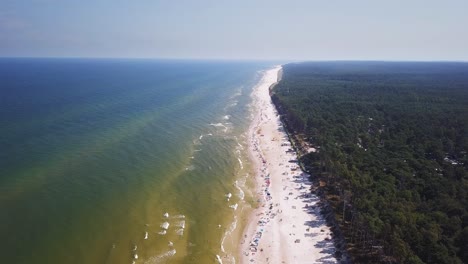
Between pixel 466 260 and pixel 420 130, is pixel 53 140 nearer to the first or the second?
pixel 466 260

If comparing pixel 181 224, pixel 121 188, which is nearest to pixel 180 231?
pixel 181 224

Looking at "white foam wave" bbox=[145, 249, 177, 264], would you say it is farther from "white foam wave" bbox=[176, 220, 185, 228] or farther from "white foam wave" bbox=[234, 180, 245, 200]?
"white foam wave" bbox=[234, 180, 245, 200]

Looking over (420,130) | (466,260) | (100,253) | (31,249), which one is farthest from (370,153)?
(31,249)

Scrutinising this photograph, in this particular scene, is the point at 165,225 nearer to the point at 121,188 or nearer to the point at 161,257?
the point at 161,257

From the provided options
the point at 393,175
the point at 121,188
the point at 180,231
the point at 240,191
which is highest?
the point at 393,175

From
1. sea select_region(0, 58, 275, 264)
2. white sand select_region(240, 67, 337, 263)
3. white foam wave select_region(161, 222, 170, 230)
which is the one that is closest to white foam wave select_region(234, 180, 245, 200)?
sea select_region(0, 58, 275, 264)

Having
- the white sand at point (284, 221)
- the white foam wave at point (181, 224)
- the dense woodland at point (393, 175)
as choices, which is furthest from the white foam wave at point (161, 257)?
the dense woodland at point (393, 175)
